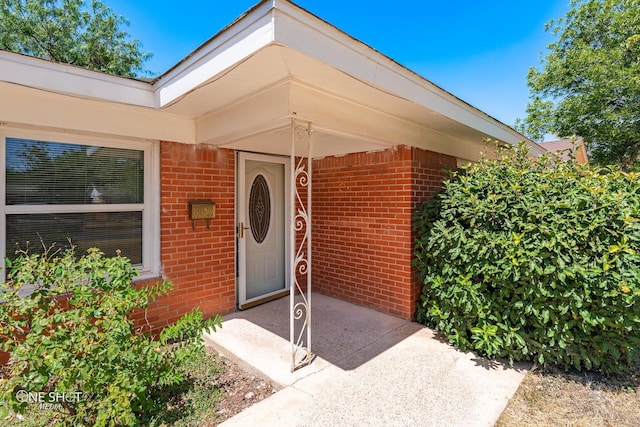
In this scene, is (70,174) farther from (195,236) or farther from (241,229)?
(241,229)

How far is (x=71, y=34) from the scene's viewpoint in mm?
14469

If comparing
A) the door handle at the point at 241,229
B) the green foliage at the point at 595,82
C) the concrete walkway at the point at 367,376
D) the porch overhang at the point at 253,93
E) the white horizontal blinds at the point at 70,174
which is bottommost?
the concrete walkway at the point at 367,376

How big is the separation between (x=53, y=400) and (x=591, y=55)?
1970 centimetres

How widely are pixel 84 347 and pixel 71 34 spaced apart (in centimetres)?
1873

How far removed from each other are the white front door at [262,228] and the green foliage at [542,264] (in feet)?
8.37

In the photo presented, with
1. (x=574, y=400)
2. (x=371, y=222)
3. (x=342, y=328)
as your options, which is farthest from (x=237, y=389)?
(x=574, y=400)

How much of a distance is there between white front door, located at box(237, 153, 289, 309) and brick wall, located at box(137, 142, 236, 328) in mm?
197

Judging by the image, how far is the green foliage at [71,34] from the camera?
42.7 feet

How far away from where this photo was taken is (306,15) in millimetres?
2004

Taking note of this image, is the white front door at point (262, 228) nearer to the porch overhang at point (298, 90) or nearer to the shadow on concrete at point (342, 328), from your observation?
the shadow on concrete at point (342, 328)

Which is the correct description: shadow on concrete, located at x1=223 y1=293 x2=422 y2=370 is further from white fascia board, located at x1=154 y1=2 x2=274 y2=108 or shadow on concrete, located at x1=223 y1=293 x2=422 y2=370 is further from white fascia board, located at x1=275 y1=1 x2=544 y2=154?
white fascia board, located at x1=154 y1=2 x2=274 y2=108

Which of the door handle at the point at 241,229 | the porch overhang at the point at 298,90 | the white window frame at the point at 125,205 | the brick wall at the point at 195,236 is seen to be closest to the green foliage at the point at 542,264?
the porch overhang at the point at 298,90

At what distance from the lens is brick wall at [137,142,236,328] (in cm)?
371

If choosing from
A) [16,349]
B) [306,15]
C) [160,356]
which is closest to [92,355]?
[16,349]
